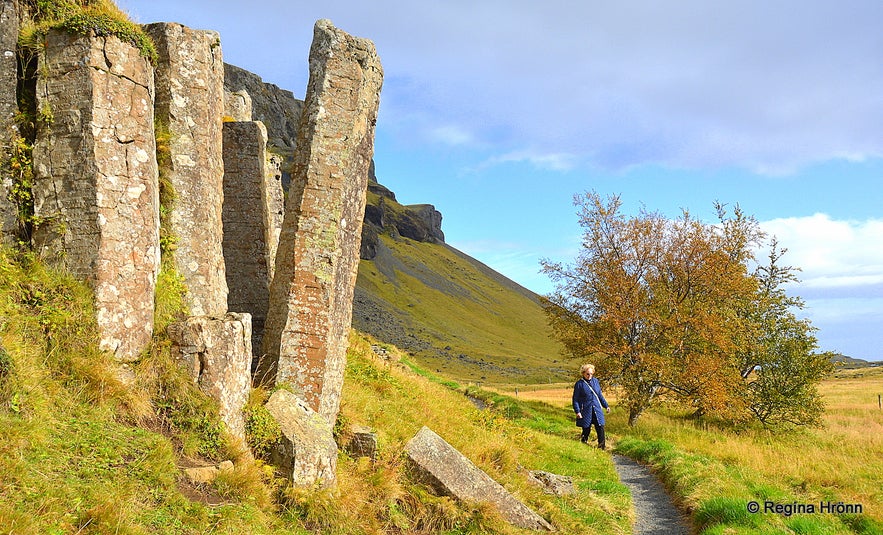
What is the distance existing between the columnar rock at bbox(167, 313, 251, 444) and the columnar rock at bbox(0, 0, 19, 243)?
2.69 meters

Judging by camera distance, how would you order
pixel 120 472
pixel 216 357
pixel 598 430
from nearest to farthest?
pixel 120 472 < pixel 216 357 < pixel 598 430

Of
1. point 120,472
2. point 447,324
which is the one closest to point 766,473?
point 120,472

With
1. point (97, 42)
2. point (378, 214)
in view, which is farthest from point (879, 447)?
point (378, 214)

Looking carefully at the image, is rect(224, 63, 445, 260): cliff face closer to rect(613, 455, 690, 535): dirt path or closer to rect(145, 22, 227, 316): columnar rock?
rect(145, 22, 227, 316): columnar rock

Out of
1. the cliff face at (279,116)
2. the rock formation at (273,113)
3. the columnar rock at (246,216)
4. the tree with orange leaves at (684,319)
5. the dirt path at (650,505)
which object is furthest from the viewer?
the rock formation at (273,113)

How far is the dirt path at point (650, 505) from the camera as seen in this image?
9953 millimetres

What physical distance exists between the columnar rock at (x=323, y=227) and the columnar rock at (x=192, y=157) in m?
1.10

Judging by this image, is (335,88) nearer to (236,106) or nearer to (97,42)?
(97,42)

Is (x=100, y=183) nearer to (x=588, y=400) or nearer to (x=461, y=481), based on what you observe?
(x=461, y=481)

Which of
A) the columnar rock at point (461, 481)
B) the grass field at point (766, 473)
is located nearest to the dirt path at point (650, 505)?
the grass field at point (766, 473)

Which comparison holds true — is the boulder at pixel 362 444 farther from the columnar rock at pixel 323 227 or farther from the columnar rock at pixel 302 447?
the columnar rock at pixel 302 447

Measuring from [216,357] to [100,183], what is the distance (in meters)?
2.81

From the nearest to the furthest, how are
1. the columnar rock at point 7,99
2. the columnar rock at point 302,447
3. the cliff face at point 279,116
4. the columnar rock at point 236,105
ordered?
the columnar rock at point 302,447, the columnar rock at point 7,99, the columnar rock at point 236,105, the cliff face at point 279,116

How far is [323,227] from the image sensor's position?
396 inches
